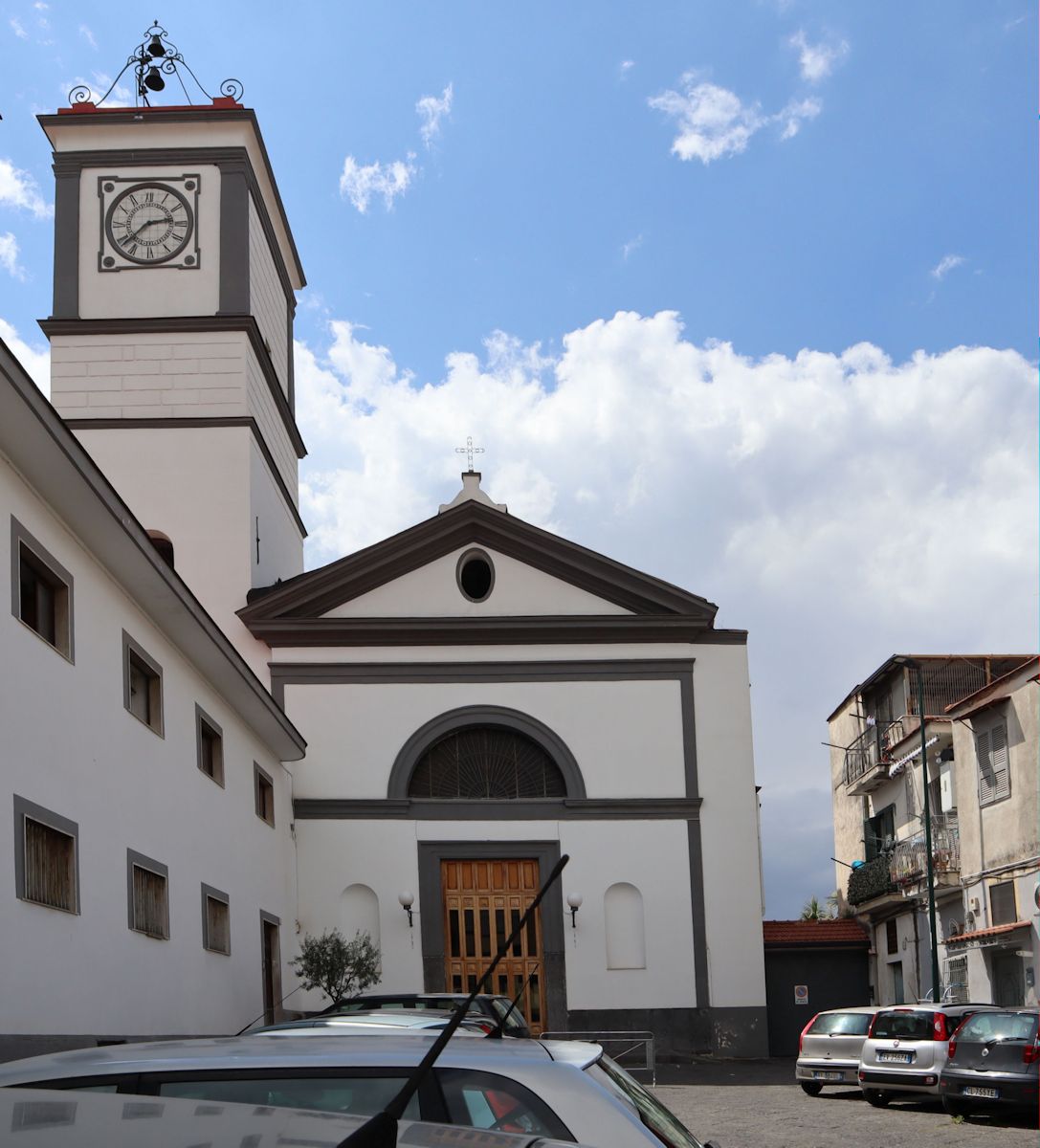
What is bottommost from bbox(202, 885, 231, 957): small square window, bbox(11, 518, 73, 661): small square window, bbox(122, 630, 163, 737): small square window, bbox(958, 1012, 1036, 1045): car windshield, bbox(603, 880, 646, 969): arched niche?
bbox(958, 1012, 1036, 1045): car windshield

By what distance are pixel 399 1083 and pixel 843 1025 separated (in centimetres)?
1854

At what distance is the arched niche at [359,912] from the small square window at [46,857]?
14486 mm

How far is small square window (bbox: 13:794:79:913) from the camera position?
1394 centimetres

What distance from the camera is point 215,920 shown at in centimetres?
2206

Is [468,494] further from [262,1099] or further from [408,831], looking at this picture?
[262,1099]

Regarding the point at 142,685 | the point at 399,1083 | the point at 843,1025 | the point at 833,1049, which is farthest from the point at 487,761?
the point at 399,1083

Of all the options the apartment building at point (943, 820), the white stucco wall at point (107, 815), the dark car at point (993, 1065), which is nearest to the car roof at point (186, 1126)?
the white stucco wall at point (107, 815)

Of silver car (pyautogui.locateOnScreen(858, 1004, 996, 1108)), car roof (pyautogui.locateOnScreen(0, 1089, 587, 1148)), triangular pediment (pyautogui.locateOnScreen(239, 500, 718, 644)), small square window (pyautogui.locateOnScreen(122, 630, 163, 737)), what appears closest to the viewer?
car roof (pyautogui.locateOnScreen(0, 1089, 587, 1148))

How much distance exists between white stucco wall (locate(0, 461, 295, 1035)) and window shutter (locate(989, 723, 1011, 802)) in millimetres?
16163

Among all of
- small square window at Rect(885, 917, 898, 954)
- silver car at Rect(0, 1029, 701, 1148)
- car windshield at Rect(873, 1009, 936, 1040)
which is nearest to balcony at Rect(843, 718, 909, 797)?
small square window at Rect(885, 917, 898, 954)

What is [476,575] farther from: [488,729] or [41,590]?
[41,590]

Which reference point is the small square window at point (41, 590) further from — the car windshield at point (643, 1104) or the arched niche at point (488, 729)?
the arched niche at point (488, 729)

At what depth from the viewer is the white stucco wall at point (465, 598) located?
102ft

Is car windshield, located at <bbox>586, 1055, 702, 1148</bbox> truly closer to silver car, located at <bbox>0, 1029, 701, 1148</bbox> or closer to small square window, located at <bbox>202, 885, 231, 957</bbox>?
silver car, located at <bbox>0, 1029, 701, 1148</bbox>
